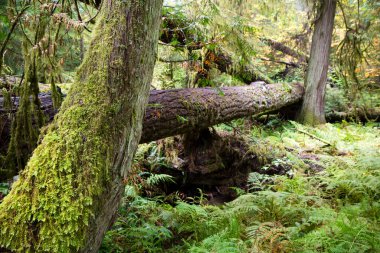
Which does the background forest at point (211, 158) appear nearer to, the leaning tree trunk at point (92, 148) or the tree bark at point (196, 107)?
the leaning tree trunk at point (92, 148)

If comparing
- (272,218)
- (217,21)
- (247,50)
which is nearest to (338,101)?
(247,50)

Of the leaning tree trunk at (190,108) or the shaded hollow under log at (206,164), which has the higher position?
the leaning tree trunk at (190,108)

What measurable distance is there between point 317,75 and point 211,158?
5112 millimetres

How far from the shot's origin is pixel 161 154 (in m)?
6.32

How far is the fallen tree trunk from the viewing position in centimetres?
397

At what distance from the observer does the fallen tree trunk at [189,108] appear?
397 cm

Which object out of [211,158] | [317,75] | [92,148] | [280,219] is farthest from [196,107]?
[317,75]

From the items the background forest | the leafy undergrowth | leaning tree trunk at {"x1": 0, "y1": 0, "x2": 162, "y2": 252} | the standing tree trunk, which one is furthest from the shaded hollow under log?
the standing tree trunk

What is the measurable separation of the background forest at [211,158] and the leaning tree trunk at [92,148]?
0.60ft

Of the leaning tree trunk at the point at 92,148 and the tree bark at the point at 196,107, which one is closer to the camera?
the leaning tree trunk at the point at 92,148

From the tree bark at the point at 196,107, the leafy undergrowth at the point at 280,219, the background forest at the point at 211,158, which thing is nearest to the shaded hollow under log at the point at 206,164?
the background forest at the point at 211,158

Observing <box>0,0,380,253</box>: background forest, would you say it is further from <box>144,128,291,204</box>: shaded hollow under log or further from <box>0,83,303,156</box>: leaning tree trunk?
<box>0,83,303,156</box>: leaning tree trunk

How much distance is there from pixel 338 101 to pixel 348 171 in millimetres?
6709

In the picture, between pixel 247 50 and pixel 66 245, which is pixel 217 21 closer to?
pixel 247 50
